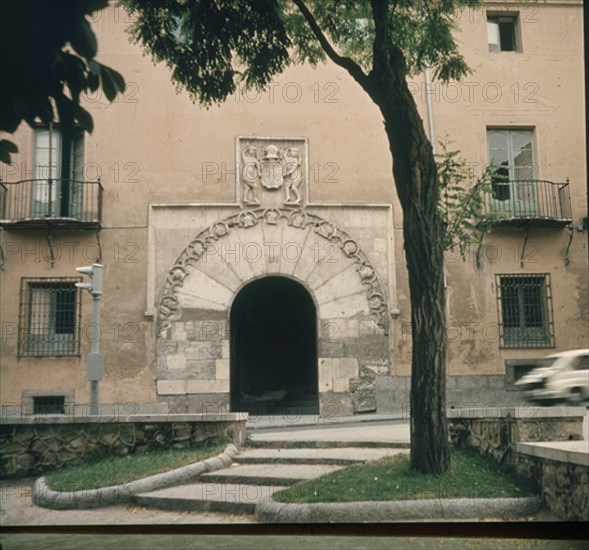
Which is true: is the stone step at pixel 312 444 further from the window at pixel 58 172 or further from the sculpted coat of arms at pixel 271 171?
the window at pixel 58 172

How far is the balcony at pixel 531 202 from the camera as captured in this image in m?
3.51

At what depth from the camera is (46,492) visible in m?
3.49

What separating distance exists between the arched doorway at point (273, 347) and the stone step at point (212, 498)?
0.43m

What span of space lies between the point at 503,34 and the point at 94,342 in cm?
296

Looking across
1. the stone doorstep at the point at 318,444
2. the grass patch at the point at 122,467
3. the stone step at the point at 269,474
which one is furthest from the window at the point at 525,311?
the grass patch at the point at 122,467

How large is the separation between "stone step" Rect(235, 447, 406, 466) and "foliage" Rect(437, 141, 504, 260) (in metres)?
1.18

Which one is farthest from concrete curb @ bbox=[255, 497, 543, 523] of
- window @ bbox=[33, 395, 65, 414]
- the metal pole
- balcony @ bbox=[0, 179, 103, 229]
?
balcony @ bbox=[0, 179, 103, 229]

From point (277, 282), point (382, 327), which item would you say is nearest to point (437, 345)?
point (382, 327)

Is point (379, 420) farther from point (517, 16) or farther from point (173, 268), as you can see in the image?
point (517, 16)

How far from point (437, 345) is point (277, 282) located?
965mm

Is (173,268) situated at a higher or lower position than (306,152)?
lower

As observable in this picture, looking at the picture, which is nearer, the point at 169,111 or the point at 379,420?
the point at 379,420

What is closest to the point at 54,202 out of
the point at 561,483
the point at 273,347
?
the point at 273,347

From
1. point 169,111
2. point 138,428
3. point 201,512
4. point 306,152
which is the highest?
point 169,111
